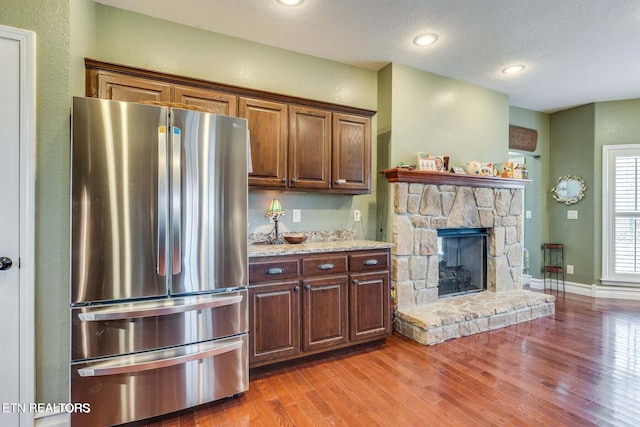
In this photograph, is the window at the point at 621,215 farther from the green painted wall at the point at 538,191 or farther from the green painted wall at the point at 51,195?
the green painted wall at the point at 51,195

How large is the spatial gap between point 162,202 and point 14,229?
74cm

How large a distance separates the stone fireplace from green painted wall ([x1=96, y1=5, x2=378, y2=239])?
1.39ft

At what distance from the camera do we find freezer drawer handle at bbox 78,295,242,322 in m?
1.68

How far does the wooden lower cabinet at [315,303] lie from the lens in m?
2.34

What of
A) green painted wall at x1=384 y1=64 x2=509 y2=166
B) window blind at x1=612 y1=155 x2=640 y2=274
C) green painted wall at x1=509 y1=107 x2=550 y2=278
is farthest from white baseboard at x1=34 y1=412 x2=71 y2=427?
window blind at x1=612 y1=155 x2=640 y2=274

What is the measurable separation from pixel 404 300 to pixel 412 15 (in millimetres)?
2594

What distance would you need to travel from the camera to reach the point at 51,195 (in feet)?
5.81

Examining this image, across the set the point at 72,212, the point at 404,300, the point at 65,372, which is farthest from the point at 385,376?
the point at 72,212

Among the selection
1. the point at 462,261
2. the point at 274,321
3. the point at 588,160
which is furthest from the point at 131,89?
the point at 588,160

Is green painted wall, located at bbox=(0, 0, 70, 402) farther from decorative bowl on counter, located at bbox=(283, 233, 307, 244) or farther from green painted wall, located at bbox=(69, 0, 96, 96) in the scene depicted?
decorative bowl on counter, located at bbox=(283, 233, 307, 244)

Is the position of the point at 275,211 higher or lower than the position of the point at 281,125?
lower

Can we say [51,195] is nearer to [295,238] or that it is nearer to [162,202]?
[162,202]

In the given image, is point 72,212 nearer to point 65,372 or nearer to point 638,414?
point 65,372

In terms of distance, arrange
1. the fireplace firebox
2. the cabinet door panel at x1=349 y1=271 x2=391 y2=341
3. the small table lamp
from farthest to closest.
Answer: the fireplace firebox
the small table lamp
the cabinet door panel at x1=349 y1=271 x2=391 y2=341
